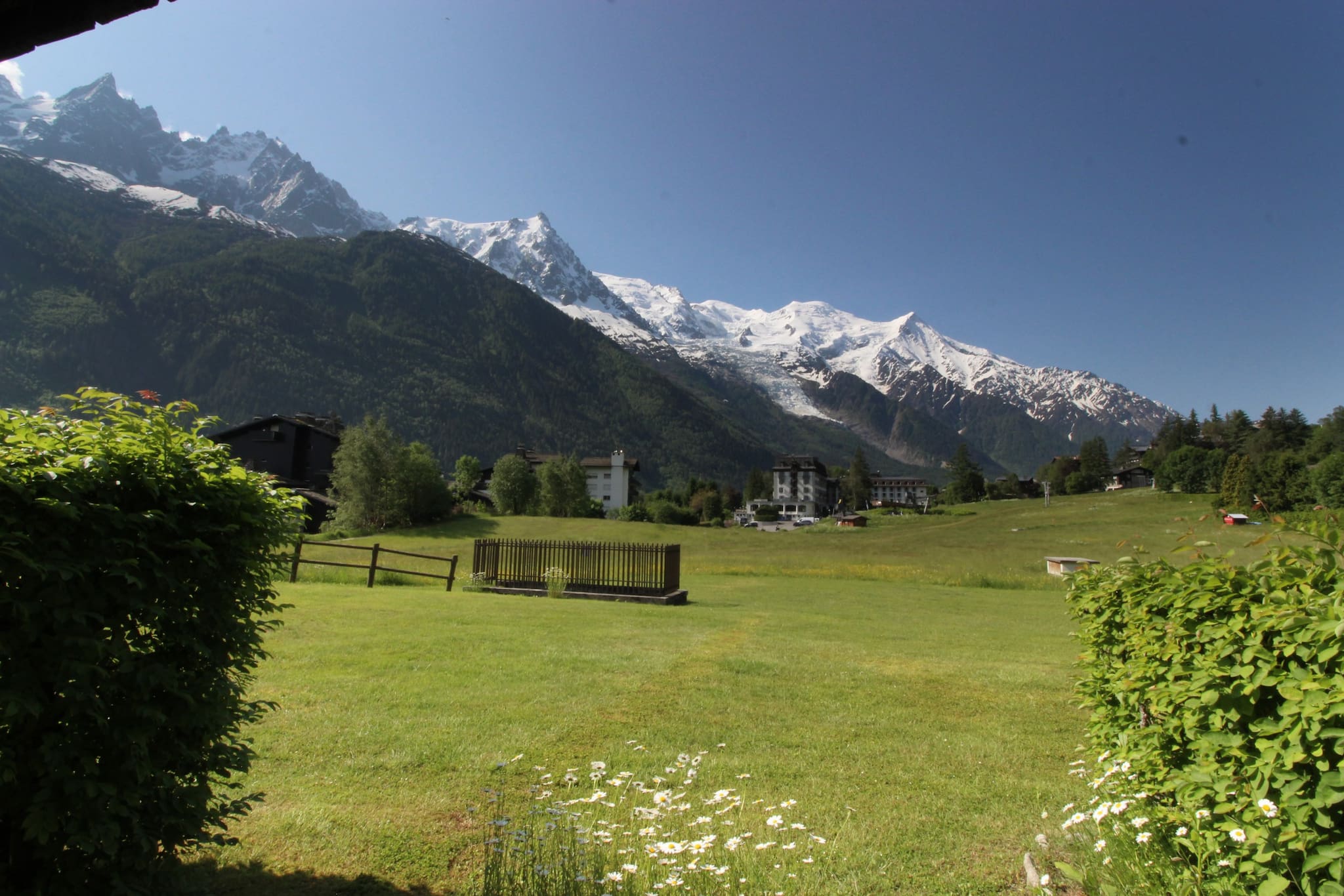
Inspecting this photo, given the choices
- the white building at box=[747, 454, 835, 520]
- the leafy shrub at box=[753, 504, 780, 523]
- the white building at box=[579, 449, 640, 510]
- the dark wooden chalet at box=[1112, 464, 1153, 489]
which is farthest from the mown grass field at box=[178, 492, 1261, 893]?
the dark wooden chalet at box=[1112, 464, 1153, 489]

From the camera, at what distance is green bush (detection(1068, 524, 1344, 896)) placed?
258 cm

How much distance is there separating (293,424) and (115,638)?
82.6m

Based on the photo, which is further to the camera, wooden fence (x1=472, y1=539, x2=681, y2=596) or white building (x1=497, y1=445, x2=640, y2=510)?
white building (x1=497, y1=445, x2=640, y2=510)

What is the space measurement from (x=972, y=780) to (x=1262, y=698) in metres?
3.74

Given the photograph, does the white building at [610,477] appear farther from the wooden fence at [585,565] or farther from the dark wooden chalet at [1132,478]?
the dark wooden chalet at [1132,478]

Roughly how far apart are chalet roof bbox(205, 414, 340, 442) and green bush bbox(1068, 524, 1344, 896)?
3014 inches

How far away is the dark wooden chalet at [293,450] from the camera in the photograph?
73.1 metres

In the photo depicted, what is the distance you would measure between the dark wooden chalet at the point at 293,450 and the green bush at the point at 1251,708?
7690cm

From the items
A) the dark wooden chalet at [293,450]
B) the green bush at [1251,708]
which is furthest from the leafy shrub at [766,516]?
the green bush at [1251,708]

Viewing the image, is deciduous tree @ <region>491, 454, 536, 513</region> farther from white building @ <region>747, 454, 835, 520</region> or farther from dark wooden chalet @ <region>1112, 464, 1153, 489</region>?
dark wooden chalet @ <region>1112, 464, 1153, 489</region>

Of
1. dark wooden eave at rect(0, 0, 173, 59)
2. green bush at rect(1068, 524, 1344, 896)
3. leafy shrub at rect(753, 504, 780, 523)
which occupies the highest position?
dark wooden eave at rect(0, 0, 173, 59)

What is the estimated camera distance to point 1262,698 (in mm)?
3041

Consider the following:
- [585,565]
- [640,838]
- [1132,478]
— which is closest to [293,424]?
[585,565]

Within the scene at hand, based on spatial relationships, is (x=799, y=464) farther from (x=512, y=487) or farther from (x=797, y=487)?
(x=512, y=487)
